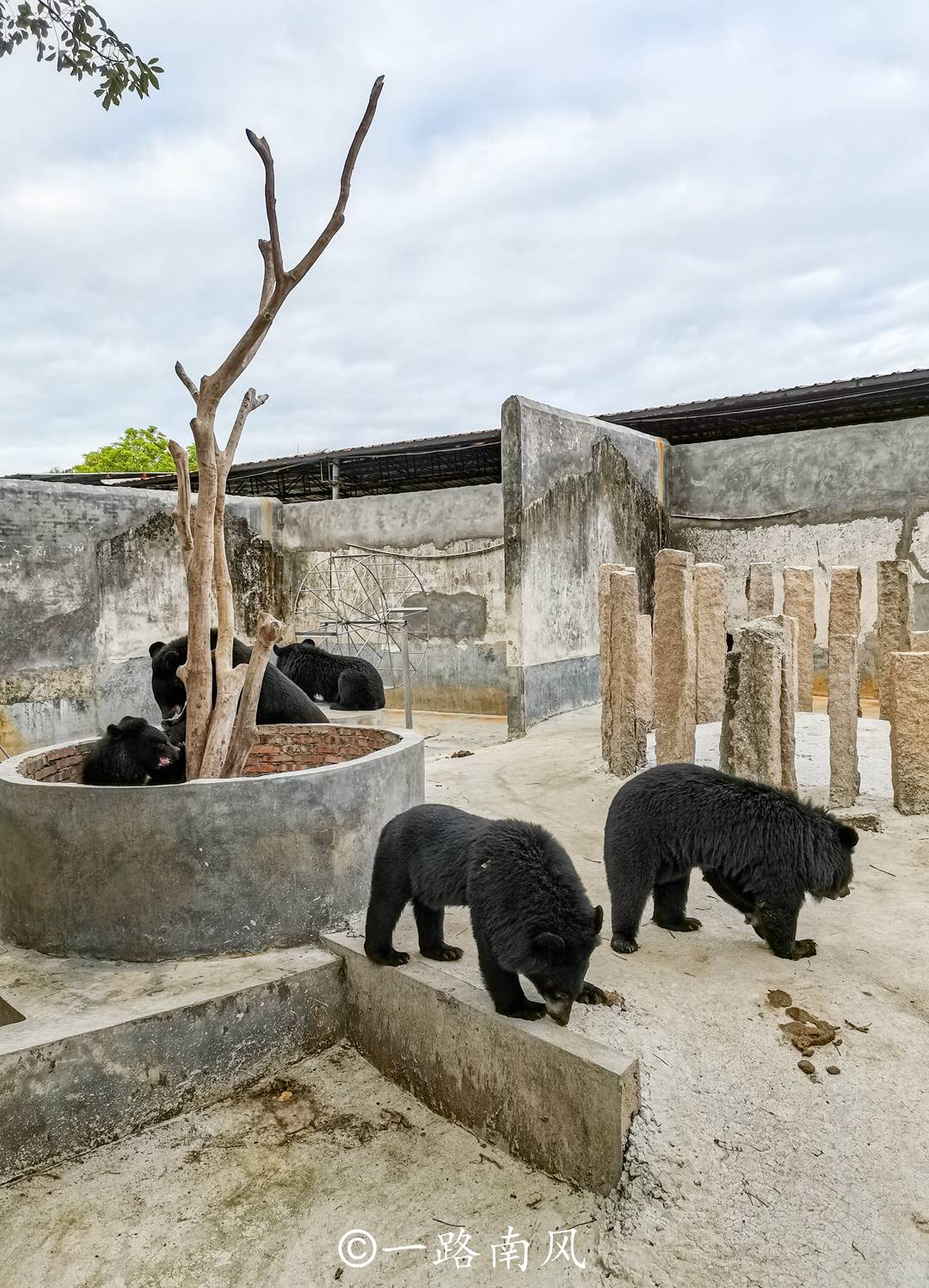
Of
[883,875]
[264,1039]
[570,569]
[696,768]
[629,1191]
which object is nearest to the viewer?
[629,1191]

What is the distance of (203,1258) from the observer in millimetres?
2496

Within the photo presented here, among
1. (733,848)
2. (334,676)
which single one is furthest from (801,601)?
(334,676)

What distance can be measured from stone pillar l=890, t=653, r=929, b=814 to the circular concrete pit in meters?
2.90

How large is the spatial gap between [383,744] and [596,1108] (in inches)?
103

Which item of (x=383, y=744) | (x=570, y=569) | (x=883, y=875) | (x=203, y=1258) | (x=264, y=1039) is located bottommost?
(x=203, y=1258)

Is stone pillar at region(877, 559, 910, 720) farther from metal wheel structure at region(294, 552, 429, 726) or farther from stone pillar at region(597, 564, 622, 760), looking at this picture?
metal wheel structure at region(294, 552, 429, 726)

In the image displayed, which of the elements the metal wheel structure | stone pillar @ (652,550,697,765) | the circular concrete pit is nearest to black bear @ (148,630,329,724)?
the circular concrete pit

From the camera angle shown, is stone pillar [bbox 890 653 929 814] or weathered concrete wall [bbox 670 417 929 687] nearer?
stone pillar [bbox 890 653 929 814]

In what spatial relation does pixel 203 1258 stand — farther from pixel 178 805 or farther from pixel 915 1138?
pixel 915 1138

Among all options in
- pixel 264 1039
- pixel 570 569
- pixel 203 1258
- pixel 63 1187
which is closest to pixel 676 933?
pixel 264 1039

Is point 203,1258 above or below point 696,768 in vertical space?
below

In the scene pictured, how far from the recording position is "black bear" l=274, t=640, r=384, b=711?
27.3 feet

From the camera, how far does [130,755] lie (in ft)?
13.2

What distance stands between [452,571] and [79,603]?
4247 millimetres
